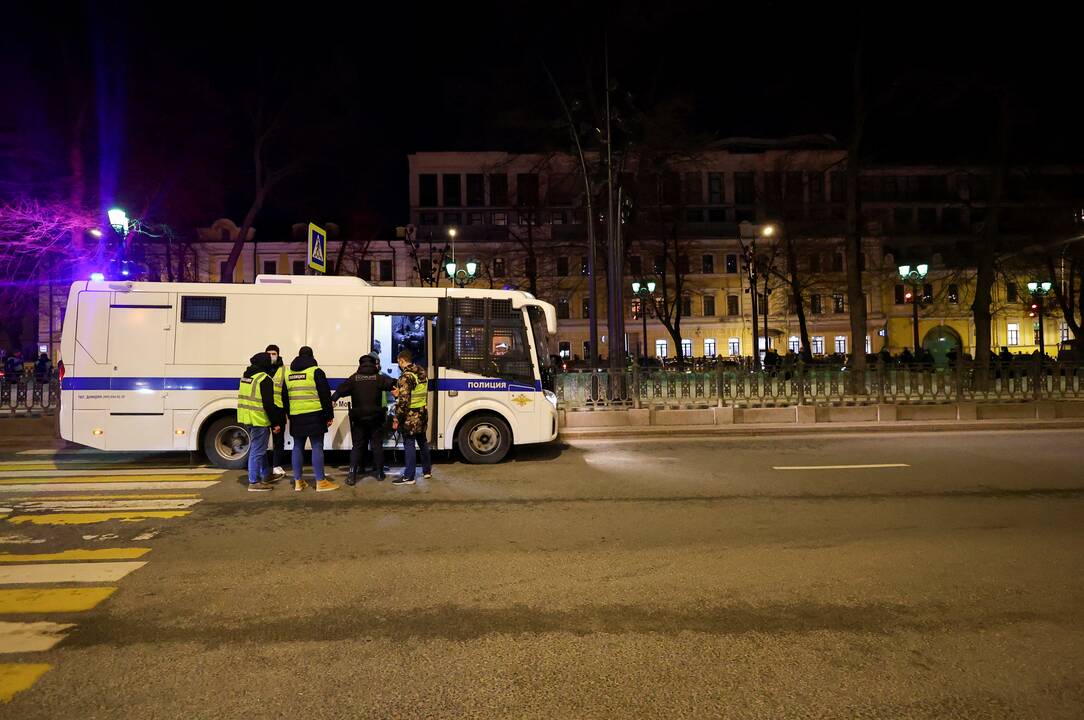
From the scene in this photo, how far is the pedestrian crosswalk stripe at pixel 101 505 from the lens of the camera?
763 cm

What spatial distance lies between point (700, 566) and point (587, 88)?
20.9 meters

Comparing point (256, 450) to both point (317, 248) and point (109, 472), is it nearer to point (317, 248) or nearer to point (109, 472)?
point (109, 472)

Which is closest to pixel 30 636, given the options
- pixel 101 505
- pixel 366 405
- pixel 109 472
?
pixel 101 505

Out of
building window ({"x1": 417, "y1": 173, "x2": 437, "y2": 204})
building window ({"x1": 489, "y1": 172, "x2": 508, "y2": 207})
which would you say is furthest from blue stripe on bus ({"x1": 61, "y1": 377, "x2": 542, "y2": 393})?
building window ({"x1": 417, "y1": 173, "x2": 437, "y2": 204})

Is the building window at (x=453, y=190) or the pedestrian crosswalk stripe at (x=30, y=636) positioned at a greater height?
the building window at (x=453, y=190)

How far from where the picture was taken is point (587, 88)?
22.8 metres

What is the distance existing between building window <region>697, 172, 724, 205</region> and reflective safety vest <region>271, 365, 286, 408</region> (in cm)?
6691

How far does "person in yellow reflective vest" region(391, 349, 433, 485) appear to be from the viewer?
29.5 feet

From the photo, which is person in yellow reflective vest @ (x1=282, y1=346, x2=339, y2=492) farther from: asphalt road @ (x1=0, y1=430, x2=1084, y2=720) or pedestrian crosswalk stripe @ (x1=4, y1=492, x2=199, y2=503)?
pedestrian crosswalk stripe @ (x1=4, y1=492, x2=199, y2=503)

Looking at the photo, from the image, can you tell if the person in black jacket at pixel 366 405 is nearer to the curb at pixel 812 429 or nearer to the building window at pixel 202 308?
the building window at pixel 202 308

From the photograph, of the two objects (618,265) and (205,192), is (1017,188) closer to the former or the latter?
Result: (618,265)

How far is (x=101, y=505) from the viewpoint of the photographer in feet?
25.5

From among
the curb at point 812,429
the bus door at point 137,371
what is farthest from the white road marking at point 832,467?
the bus door at point 137,371

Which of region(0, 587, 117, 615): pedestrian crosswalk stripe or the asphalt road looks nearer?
the asphalt road
